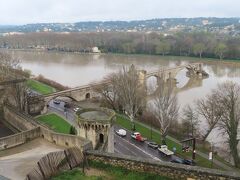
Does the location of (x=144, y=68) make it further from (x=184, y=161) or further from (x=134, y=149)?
(x=184, y=161)

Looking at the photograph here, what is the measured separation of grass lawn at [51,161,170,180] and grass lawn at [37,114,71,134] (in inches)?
569

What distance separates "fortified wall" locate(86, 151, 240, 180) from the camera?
11062mm

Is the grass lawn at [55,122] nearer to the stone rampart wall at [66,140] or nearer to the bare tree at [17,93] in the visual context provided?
the bare tree at [17,93]

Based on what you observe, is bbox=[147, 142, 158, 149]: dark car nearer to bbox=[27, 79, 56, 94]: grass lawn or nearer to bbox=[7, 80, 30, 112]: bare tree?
bbox=[7, 80, 30, 112]: bare tree

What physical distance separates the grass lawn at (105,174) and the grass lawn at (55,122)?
14451mm

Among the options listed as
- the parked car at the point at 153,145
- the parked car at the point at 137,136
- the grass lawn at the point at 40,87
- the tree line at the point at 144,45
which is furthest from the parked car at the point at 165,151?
the tree line at the point at 144,45

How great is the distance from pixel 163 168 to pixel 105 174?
6.97ft

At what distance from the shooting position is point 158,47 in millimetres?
85000

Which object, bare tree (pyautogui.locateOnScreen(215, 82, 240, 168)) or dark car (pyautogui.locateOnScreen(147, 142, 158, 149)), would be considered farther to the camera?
dark car (pyautogui.locateOnScreen(147, 142, 158, 149))

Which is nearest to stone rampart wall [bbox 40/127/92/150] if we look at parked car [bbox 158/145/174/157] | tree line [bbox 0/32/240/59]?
parked car [bbox 158/145/174/157]

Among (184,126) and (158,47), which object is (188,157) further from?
(158,47)

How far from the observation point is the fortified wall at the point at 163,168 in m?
11.1

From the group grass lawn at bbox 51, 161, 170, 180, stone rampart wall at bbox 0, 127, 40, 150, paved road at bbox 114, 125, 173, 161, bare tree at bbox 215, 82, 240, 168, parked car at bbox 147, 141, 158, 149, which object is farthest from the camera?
parked car at bbox 147, 141, 158, 149

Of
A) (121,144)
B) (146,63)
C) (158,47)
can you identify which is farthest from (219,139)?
(158,47)
